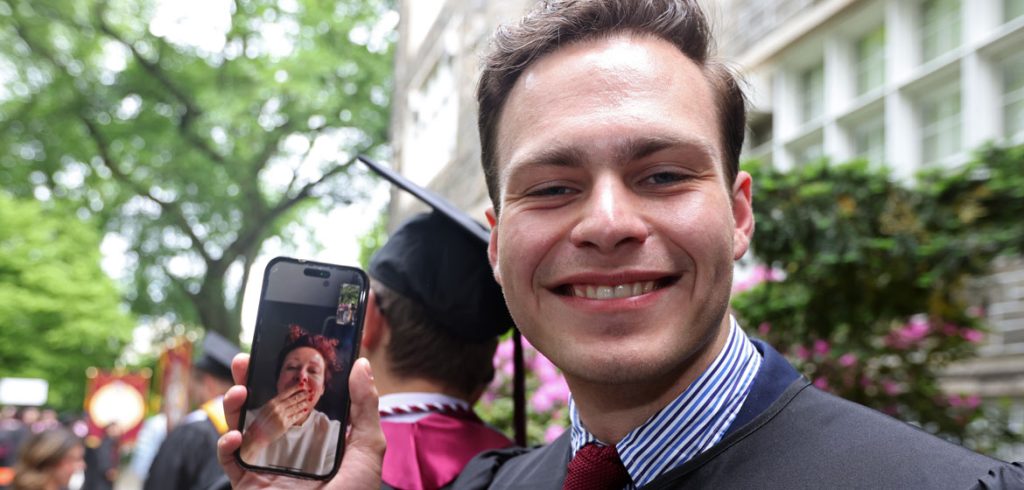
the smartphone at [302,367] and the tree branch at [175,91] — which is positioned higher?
the tree branch at [175,91]

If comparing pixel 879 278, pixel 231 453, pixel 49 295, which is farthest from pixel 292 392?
pixel 49 295

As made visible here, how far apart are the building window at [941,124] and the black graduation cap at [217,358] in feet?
15.5

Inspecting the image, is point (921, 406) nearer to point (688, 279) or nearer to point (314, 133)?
point (688, 279)

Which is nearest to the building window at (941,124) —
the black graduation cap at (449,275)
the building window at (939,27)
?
the building window at (939,27)

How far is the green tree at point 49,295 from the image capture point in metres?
26.3

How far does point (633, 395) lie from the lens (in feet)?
5.18

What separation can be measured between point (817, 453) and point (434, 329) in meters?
1.38

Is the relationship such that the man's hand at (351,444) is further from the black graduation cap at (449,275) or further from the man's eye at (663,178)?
the black graduation cap at (449,275)

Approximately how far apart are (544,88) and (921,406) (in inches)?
163

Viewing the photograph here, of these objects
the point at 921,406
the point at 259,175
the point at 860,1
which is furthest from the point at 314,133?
the point at 921,406

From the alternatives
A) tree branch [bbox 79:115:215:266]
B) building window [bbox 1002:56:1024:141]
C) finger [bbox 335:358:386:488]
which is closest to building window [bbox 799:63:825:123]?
building window [bbox 1002:56:1024:141]

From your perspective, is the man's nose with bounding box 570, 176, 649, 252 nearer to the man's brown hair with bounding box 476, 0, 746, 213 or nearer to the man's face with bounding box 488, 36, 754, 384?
the man's face with bounding box 488, 36, 754, 384

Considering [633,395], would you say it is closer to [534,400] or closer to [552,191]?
[552,191]

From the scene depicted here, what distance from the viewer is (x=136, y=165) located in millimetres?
22922
